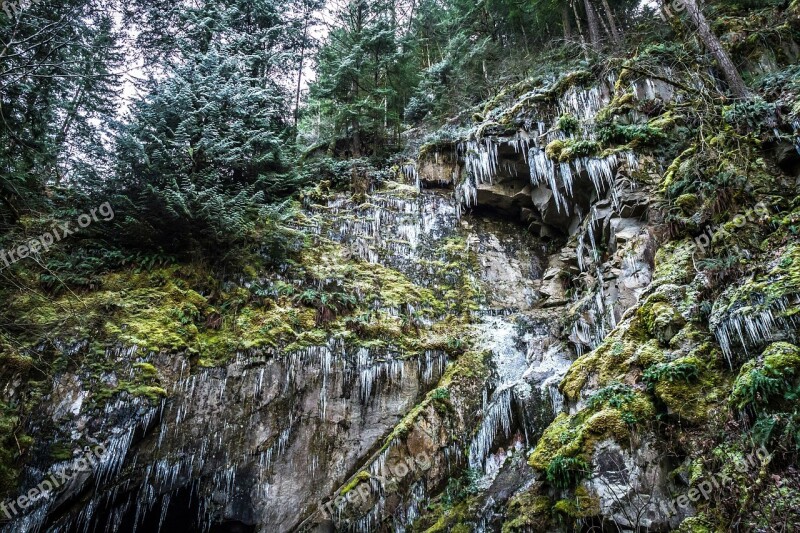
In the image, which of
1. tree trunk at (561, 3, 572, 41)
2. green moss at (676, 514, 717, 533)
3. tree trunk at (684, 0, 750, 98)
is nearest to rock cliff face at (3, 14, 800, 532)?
green moss at (676, 514, 717, 533)

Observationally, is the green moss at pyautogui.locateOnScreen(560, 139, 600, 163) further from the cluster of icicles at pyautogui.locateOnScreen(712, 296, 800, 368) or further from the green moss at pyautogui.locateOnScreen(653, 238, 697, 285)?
the cluster of icicles at pyautogui.locateOnScreen(712, 296, 800, 368)

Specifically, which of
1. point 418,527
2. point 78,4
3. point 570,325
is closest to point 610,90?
point 570,325

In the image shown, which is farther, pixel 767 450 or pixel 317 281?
pixel 317 281

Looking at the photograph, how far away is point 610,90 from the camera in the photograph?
39.1ft

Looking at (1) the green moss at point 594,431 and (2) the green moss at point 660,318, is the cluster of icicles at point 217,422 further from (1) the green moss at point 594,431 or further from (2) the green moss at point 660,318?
(2) the green moss at point 660,318

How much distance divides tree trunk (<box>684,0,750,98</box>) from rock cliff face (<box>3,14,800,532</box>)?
3.07 ft

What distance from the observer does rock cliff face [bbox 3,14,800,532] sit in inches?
218

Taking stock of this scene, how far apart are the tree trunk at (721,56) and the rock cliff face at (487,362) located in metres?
0.93

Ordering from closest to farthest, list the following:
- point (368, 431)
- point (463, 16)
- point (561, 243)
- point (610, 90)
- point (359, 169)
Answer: point (368, 431) → point (610, 90) → point (561, 243) → point (359, 169) → point (463, 16)

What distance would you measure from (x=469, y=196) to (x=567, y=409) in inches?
312

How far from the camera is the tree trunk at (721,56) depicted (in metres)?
9.44

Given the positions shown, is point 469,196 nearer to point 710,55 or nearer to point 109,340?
point 710,55

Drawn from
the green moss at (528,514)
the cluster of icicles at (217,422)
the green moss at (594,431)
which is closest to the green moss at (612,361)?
the green moss at (594,431)

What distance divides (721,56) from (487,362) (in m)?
8.90
